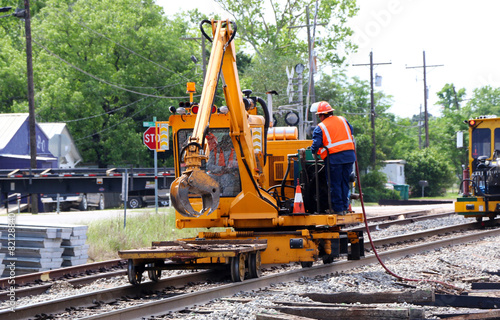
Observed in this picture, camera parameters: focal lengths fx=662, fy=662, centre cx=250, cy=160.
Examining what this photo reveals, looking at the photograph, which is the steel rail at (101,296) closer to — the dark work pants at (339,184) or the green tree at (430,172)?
the dark work pants at (339,184)

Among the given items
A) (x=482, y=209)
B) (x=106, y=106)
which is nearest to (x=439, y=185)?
(x=106, y=106)

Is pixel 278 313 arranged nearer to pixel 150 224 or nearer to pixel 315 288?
pixel 315 288

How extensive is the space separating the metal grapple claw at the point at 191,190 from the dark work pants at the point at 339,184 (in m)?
2.45

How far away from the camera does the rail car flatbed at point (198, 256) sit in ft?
28.0

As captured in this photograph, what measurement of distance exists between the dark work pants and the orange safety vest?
0.90ft

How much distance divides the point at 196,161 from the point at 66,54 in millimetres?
43071

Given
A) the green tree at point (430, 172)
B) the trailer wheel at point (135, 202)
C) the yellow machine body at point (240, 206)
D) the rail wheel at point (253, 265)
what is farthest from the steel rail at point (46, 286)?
the green tree at point (430, 172)

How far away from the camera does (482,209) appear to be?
18188mm

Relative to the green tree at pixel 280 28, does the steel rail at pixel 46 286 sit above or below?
below

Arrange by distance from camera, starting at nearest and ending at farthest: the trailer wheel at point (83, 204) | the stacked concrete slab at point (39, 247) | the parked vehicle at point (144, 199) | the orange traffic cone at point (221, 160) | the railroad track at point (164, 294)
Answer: the railroad track at point (164, 294)
the orange traffic cone at point (221, 160)
the stacked concrete slab at point (39, 247)
the trailer wheel at point (83, 204)
the parked vehicle at point (144, 199)

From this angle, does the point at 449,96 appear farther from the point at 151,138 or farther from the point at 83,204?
the point at 151,138

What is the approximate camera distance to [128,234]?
1597 centimetres

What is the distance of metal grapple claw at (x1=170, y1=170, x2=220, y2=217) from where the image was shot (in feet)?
25.4

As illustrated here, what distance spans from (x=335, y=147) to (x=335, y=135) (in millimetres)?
→ 183
